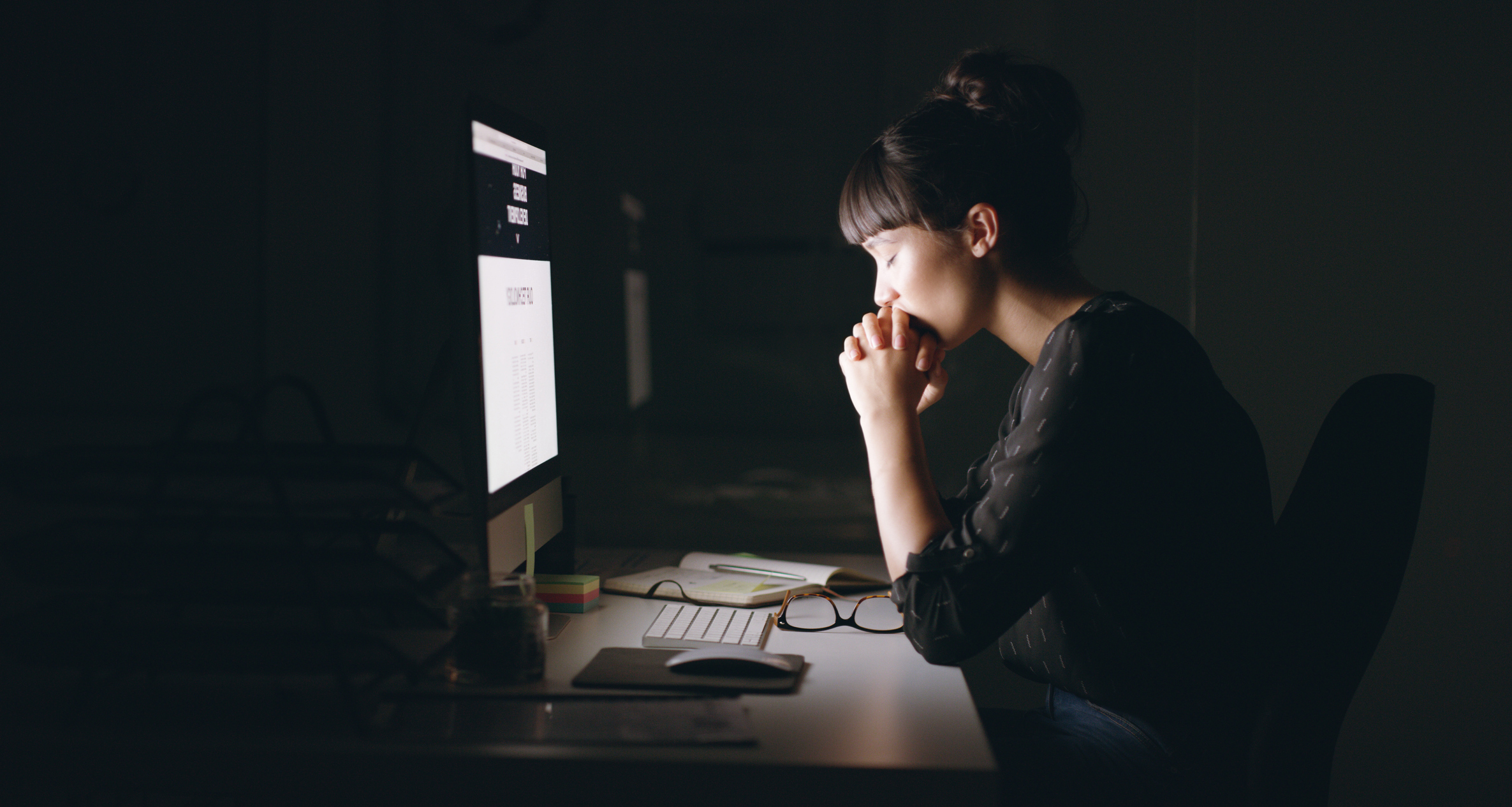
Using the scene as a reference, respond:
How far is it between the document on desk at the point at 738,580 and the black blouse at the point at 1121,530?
32 cm

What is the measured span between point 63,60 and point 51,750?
5.50ft

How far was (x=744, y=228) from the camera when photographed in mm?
1757

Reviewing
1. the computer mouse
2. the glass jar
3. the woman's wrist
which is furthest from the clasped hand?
the glass jar

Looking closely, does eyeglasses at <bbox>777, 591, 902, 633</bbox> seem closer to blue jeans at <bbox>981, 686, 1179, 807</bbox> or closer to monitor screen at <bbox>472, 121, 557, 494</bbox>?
blue jeans at <bbox>981, 686, 1179, 807</bbox>

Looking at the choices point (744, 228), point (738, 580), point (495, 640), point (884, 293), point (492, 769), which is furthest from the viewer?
point (744, 228)

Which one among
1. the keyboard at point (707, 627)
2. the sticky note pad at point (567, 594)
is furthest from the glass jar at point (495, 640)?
the sticky note pad at point (567, 594)

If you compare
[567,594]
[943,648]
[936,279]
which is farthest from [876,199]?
[567,594]

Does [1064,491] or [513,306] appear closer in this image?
[1064,491]

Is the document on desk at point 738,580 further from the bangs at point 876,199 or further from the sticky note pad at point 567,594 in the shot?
the bangs at point 876,199

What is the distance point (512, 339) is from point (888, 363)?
17.6 inches

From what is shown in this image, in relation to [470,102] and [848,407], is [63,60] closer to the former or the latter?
[470,102]

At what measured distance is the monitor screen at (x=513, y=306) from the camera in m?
0.98

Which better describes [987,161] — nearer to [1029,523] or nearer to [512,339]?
[1029,523]

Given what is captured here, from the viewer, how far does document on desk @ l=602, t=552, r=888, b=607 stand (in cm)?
127
